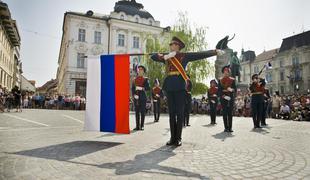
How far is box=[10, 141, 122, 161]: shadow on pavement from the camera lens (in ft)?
13.9

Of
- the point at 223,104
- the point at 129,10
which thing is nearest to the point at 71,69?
the point at 129,10

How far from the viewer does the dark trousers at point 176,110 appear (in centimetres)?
566

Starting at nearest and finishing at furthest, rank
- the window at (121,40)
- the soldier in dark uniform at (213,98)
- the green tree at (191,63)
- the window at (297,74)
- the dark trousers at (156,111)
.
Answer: the soldier in dark uniform at (213,98)
the dark trousers at (156,111)
the green tree at (191,63)
the window at (121,40)
the window at (297,74)

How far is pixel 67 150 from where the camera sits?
473cm

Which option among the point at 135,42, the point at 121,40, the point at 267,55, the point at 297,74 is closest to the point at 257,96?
the point at 121,40

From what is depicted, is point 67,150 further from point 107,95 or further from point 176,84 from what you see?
point 176,84

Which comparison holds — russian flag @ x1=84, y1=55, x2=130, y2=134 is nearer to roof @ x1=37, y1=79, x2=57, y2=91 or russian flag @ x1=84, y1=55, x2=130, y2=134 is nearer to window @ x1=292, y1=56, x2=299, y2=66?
window @ x1=292, y1=56, x2=299, y2=66

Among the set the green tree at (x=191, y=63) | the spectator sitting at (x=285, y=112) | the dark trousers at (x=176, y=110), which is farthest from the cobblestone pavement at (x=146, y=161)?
the green tree at (x=191, y=63)

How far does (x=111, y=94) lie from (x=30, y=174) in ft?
10.5

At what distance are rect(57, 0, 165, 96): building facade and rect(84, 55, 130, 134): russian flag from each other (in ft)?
120

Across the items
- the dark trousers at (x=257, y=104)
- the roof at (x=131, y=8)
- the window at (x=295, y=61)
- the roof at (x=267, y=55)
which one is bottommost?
the dark trousers at (x=257, y=104)

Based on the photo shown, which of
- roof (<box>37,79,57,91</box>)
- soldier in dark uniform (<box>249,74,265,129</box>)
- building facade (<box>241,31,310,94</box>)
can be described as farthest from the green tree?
roof (<box>37,79,57,91</box>)

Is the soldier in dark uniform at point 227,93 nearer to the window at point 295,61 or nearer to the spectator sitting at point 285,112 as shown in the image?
the spectator sitting at point 285,112

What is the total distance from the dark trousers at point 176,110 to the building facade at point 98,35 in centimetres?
3731
